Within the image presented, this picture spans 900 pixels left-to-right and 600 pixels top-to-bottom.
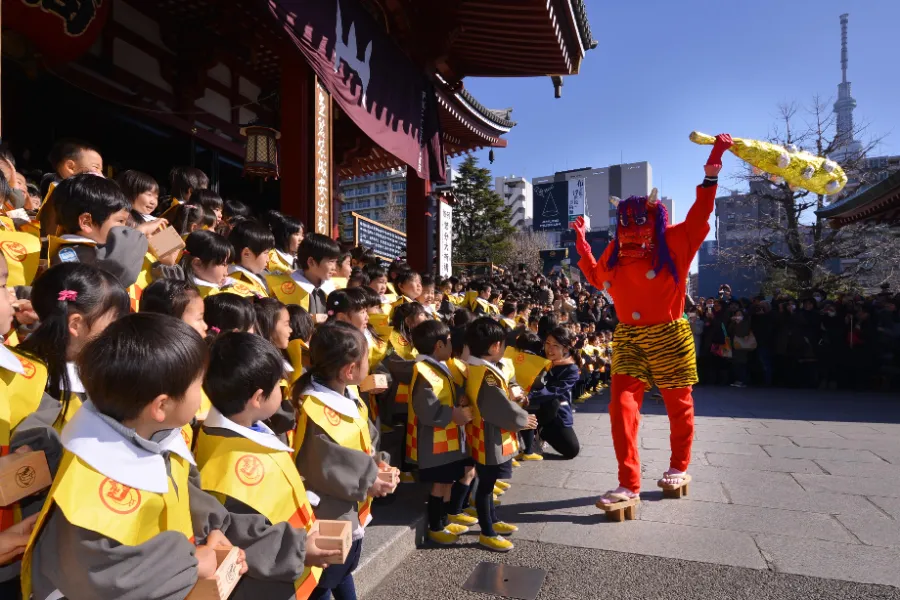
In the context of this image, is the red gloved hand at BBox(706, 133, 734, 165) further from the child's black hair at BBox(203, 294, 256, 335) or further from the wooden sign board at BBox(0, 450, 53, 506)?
the wooden sign board at BBox(0, 450, 53, 506)

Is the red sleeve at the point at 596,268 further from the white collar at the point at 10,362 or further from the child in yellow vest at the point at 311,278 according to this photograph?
the white collar at the point at 10,362

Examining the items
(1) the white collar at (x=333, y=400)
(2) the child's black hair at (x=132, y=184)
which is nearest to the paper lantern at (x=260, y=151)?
(2) the child's black hair at (x=132, y=184)

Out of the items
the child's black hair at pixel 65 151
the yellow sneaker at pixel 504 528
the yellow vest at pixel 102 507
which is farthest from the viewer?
the yellow sneaker at pixel 504 528

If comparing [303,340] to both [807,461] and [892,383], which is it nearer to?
[807,461]

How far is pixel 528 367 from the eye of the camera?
13.8 feet

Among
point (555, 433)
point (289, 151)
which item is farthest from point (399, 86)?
point (555, 433)

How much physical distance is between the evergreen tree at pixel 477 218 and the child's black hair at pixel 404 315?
2510 cm

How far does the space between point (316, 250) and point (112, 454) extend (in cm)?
251

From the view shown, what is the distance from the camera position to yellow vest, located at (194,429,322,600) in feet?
4.85

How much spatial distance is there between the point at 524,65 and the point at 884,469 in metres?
6.16

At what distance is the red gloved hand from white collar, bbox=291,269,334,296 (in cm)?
252

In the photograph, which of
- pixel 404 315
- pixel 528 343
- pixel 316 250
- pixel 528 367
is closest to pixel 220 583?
pixel 316 250

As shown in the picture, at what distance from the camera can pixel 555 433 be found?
4605 mm

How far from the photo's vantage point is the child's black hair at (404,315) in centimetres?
416
